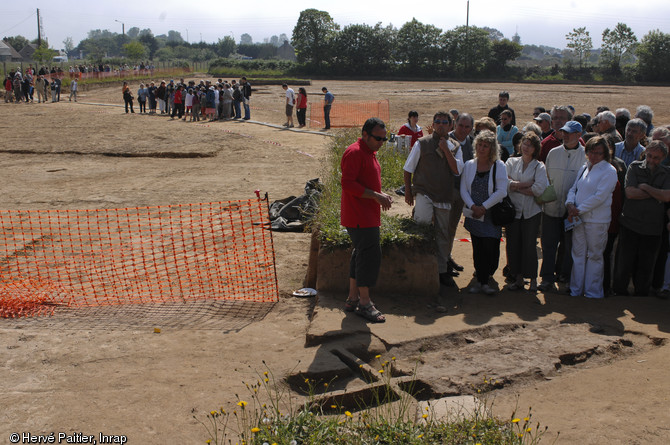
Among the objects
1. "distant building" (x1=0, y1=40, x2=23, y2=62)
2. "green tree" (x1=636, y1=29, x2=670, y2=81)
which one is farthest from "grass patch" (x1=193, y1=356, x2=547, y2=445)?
"distant building" (x1=0, y1=40, x2=23, y2=62)

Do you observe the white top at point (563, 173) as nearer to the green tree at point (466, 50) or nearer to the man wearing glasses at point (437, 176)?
the man wearing glasses at point (437, 176)

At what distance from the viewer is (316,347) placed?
5.17 meters

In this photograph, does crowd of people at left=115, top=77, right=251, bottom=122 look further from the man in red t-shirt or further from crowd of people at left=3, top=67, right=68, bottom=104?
the man in red t-shirt

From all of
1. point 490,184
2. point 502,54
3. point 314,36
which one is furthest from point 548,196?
point 314,36

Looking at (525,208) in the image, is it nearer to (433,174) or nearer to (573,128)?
(573,128)

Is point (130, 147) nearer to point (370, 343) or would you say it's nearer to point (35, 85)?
point (370, 343)

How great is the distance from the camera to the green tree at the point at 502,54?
59.9 meters

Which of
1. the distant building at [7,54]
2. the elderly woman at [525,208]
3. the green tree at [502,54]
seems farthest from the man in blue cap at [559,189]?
the distant building at [7,54]

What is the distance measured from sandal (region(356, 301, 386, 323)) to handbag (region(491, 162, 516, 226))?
1729 millimetres

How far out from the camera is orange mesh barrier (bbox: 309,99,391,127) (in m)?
23.9

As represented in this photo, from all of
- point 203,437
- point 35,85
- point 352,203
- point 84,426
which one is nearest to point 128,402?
Answer: point 84,426

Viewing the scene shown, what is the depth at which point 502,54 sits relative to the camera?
60.4 m

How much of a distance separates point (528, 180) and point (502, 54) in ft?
192

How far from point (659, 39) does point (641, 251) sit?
54.3 meters
